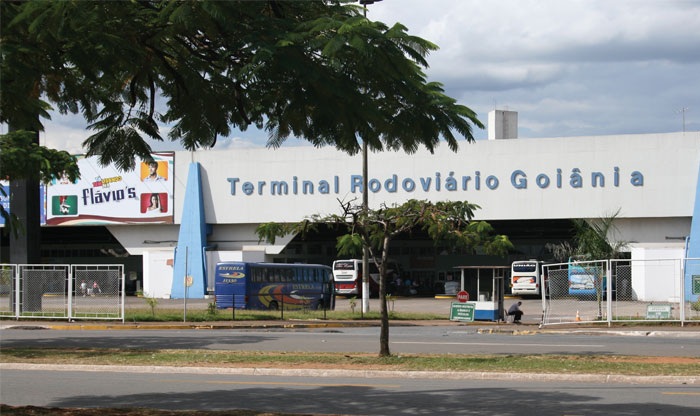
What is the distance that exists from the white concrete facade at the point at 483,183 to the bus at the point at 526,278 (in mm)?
8100

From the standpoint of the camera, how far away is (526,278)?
59156 mm

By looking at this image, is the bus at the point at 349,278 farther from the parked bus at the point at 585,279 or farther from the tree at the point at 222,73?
the tree at the point at 222,73

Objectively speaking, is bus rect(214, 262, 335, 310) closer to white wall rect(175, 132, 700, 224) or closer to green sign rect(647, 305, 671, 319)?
white wall rect(175, 132, 700, 224)

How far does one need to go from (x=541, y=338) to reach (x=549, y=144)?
87.8ft

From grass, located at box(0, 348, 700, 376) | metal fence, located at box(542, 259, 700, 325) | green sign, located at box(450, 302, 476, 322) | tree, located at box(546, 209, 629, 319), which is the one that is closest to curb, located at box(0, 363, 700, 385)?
grass, located at box(0, 348, 700, 376)

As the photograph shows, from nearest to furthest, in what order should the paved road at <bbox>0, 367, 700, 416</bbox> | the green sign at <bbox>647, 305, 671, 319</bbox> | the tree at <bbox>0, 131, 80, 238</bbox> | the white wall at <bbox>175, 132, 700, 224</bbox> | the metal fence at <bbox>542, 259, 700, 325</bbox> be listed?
the paved road at <bbox>0, 367, 700, 416</bbox>, the tree at <bbox>0, 131, 80, 238</bbox>, the green sign at <bbox>647, 305, 671, 319</bbox>, the metal fence at <bbox>542, 259, 700, 325</bbox>, the white wall at <bbox>175, 132, 700, 224</bbox>

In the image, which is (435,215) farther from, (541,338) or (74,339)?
(74,339)

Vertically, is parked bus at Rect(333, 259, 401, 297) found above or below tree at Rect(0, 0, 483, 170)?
below

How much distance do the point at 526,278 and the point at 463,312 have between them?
2380cm

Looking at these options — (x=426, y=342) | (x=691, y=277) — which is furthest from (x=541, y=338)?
(x=691, y=277)

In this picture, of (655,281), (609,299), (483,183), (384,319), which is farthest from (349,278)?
(384,319)

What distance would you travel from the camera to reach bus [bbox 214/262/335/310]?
1715 inches

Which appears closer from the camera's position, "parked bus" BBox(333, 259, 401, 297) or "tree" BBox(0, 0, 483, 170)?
"tree" BBox(0, 0, 483, 170)

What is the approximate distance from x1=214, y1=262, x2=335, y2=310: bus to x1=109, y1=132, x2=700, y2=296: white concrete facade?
651 centimetres
